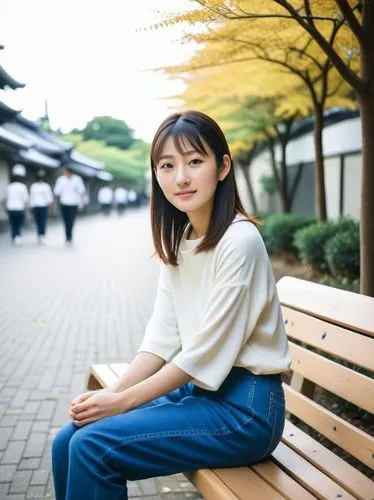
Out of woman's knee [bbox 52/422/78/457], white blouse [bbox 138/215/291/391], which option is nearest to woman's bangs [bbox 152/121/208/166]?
white blouse [bbox 138/215/291/391]

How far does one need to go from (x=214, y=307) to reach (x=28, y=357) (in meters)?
3.88

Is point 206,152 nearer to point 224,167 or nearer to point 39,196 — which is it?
point 224,167

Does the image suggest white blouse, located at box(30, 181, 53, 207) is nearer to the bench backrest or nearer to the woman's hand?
the bench backrest

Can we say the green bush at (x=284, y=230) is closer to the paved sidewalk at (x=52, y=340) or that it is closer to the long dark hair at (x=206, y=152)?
the paved sidewalk at (x=52, y=340)

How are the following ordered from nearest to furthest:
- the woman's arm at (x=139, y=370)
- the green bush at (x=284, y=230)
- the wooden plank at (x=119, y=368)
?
the woman's arm at (x=139, y=370), the wooden plank at (x=119, y=368), the green bush at (x=284, y=230)

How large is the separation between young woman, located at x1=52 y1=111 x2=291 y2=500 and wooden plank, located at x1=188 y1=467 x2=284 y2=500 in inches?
1.6

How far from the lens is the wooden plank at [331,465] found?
1832 millimetres

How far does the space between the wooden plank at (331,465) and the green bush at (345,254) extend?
17.5 ft

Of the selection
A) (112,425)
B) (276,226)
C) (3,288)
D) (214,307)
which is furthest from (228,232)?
(276,226)

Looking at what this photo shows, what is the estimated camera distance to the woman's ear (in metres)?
2.10

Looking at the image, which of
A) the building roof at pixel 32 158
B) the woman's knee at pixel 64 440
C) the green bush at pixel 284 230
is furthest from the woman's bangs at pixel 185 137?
the building roof at pixel 32 158

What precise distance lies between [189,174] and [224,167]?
0.15 meters

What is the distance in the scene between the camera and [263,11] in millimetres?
4156

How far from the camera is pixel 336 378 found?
7.89 ft
